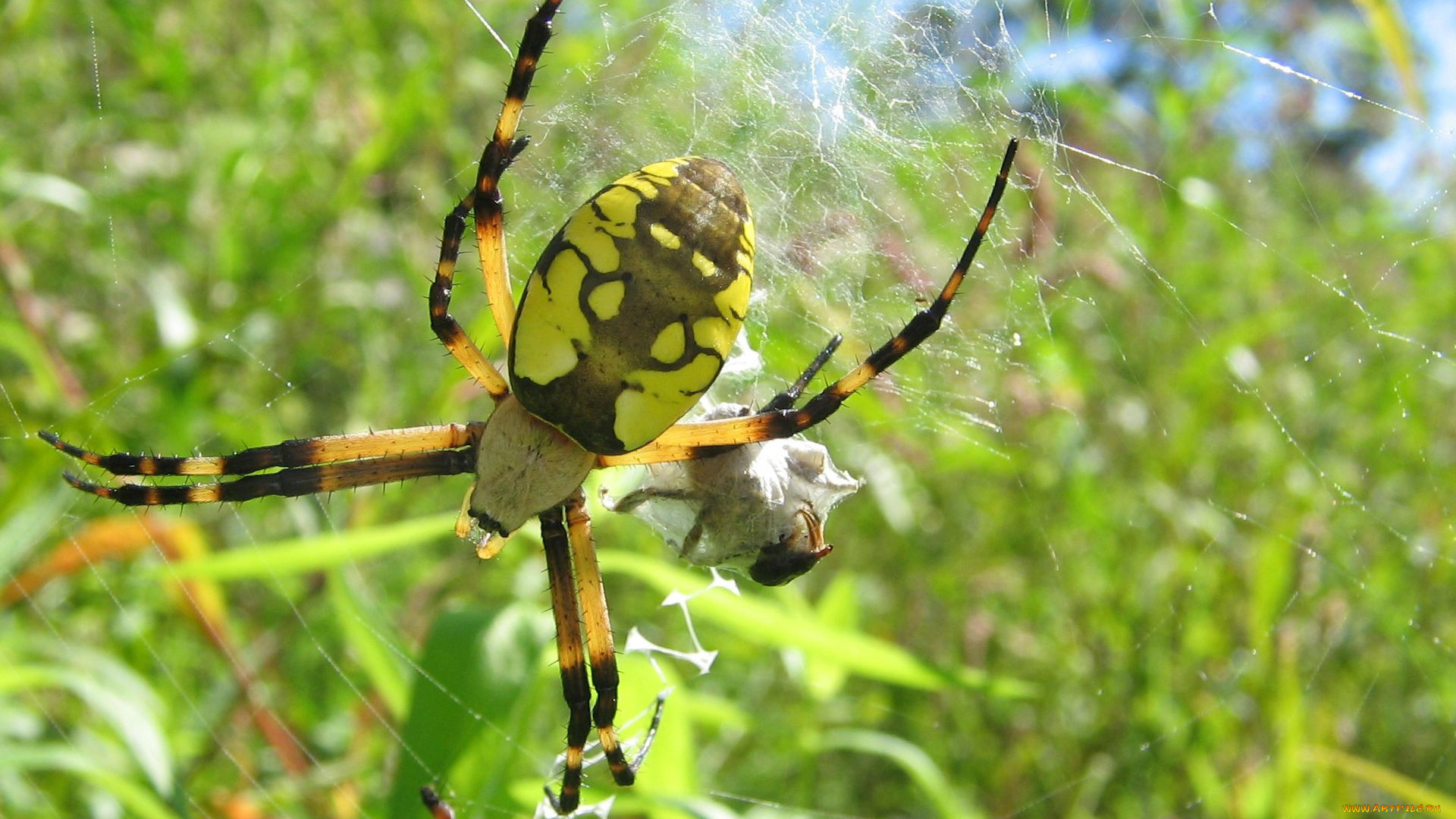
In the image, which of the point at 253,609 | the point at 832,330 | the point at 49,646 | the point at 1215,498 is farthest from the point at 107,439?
the point at 1215,498

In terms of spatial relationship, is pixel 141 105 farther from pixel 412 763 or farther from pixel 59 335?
pixel 412 763

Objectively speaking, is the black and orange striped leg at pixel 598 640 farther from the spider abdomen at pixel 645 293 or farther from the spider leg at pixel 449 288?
the spider abdomen at pixel 645 293

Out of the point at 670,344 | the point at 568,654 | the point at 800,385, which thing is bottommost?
the point at 568,654

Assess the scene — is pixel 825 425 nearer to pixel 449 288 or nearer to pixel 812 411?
pixel 812 411

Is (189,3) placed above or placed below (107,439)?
above

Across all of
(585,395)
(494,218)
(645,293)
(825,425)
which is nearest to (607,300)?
(645,293)

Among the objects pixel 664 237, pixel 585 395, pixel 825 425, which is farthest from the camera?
pixel 825 425

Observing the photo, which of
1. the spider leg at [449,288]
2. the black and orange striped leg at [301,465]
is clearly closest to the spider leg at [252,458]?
the black and orange striped leg at [301,465]
